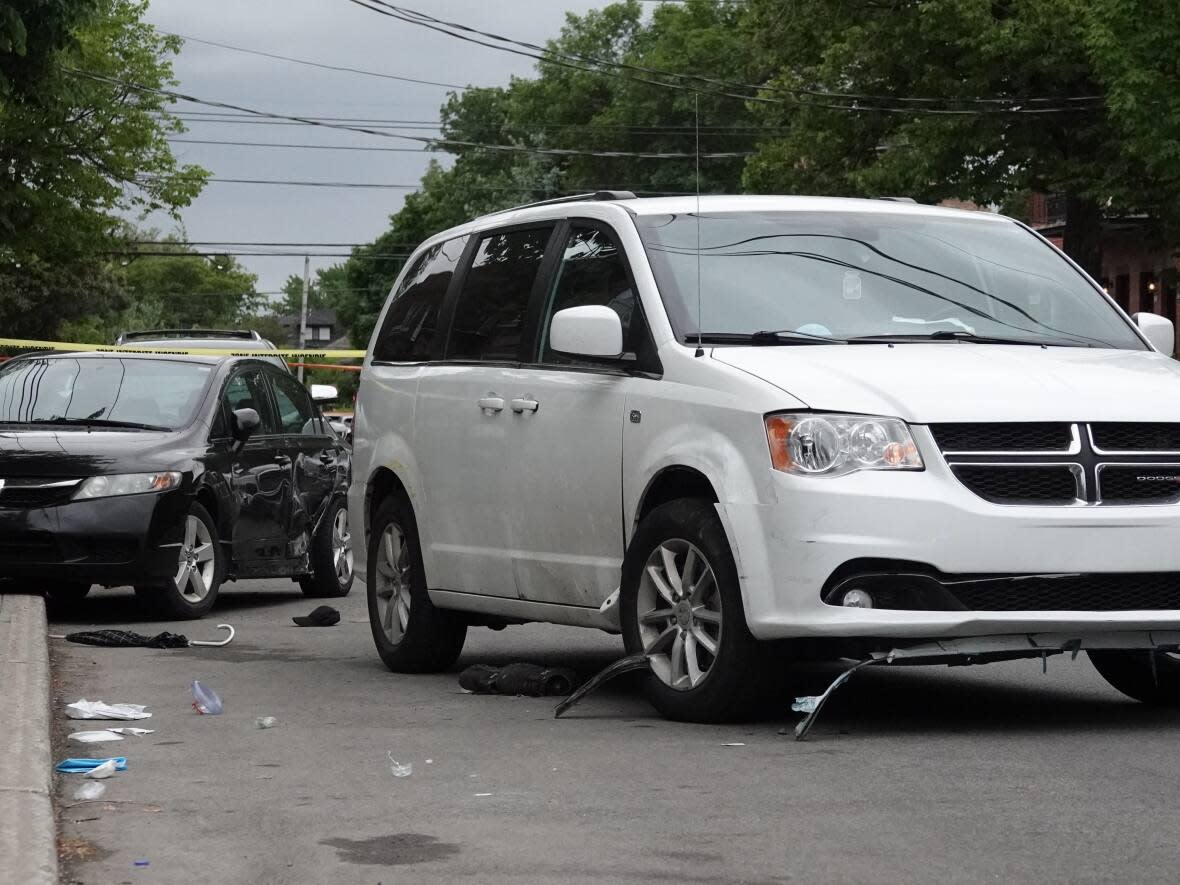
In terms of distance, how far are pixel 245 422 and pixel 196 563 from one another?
3.32ft

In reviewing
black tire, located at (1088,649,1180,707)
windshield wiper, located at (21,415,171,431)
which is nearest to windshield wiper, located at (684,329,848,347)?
black tire, located at (1088,649,1180,707)

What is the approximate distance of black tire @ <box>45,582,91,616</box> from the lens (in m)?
14.7

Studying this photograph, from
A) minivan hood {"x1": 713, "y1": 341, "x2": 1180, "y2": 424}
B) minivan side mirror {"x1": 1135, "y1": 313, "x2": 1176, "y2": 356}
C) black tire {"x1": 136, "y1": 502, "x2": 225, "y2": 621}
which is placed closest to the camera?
minivan hood {"x1": 713, "y1": 341, "x2": 1180, "y2": 424}

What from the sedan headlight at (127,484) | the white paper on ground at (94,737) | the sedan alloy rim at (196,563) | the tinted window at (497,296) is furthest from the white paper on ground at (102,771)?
the sedan alloy rim at (196,563)

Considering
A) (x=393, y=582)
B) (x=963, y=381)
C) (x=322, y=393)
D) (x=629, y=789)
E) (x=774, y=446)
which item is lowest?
(x=629, y=789)

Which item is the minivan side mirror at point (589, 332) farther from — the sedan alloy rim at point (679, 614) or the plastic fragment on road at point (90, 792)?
the plastic fragment on road at point (90, 792)

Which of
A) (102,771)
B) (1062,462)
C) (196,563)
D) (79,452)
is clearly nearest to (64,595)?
(196,563)

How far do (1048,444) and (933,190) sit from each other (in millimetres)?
35745

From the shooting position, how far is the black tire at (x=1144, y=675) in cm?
867

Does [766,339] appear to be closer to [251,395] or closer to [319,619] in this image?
[319,619]

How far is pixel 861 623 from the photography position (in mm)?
7477

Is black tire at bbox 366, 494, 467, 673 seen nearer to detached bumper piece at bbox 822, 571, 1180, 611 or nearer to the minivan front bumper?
the minivan front bumper

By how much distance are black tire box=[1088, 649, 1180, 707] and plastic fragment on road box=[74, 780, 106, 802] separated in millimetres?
3705

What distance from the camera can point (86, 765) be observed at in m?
7.20
